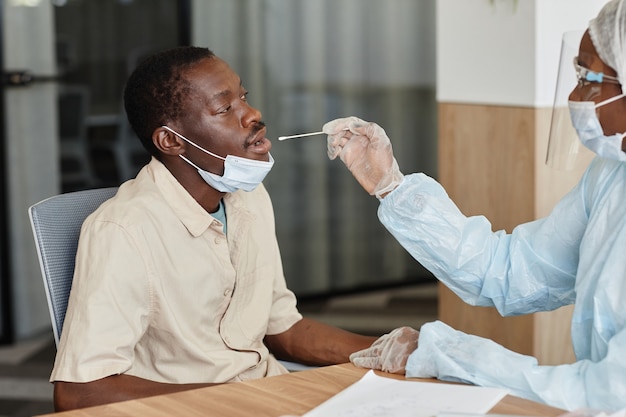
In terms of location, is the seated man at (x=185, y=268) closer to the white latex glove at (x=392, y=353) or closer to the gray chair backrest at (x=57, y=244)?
the white latex glove at (x=392, y=353)

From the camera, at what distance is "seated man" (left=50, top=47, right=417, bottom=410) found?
176 centimetres

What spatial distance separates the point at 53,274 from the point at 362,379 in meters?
0.67

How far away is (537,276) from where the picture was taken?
6.06 feet

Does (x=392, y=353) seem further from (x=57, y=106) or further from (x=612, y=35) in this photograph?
(x=57, y=106)

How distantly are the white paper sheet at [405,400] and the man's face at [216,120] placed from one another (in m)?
0.64

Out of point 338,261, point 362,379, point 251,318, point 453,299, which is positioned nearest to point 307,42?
point 338,261

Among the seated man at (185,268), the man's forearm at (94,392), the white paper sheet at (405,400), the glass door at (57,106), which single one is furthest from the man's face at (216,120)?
the glass door at (57,106)

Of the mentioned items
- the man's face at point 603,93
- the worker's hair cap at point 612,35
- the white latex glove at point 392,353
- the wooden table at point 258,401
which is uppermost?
the worker's hair cap at point 612,35

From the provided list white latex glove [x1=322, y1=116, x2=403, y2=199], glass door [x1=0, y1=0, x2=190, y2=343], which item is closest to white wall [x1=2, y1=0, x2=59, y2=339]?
glass door [x1=0, y1=0, x2=190, y2=343]

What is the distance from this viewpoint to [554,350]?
3.01 metres

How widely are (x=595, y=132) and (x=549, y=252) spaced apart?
0.94 feet

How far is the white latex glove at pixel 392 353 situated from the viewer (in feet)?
5.43

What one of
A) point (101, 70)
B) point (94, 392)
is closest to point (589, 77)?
point (94, 392)

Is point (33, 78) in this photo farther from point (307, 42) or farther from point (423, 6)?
point (423, 6)
